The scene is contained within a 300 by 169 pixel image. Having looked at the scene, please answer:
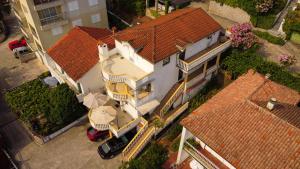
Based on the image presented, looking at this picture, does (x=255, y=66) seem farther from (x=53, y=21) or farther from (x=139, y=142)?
(x=53, y=21)

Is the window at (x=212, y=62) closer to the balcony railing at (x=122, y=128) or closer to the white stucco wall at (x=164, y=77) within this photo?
the white stucco wall at (x=164, y=77)

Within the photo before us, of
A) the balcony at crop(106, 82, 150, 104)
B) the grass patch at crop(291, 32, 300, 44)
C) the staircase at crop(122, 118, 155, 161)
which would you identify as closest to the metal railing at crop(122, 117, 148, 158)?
the staircase at crop(122, 118, 155, 161)

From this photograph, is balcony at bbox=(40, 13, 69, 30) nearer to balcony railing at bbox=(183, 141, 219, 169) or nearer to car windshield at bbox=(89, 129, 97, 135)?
car windshield at bbox=(89, 129, 97, 135)

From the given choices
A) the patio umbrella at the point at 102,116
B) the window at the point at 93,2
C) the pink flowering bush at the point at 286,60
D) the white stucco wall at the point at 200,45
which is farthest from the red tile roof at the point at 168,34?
the window at the point at 93,2

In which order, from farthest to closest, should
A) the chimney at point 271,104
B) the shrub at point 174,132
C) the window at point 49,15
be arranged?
the window at point 49,15, the shrub at point 174,132, the chimney at point 271,104

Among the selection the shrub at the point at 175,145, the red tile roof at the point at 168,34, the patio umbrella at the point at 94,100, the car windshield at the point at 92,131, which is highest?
the red tile roof at the point at 168,34

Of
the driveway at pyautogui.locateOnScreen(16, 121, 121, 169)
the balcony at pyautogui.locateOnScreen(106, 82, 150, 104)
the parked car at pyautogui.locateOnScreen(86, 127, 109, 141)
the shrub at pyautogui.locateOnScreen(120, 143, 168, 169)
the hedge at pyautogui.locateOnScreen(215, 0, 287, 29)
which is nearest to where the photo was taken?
the shrub at pyautogui.locateOnScreen(120, 143, 168, 169)

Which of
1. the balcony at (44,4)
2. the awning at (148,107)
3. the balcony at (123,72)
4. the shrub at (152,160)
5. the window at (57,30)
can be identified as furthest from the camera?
the window at (57,30)
